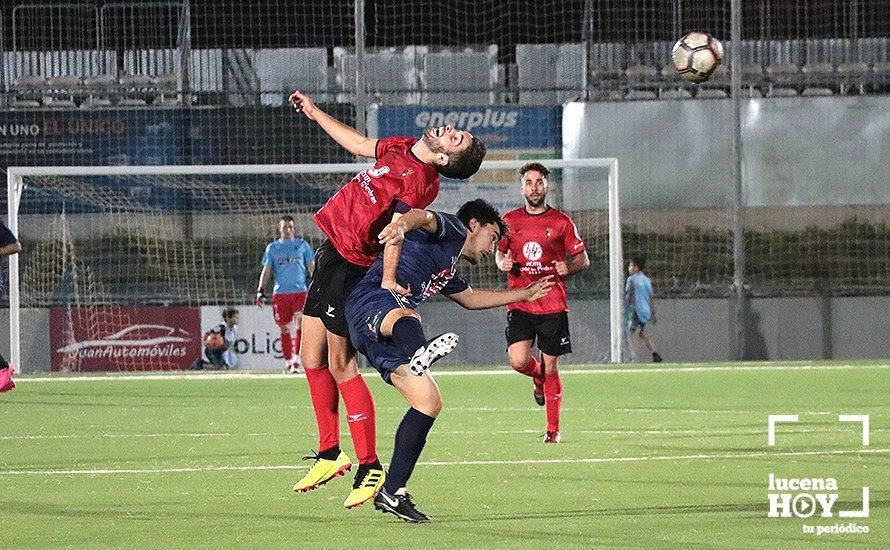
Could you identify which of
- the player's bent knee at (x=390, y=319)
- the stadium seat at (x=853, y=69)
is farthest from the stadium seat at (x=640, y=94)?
the player's bent knee at (x=390, y=319)

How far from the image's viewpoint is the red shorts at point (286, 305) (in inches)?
808

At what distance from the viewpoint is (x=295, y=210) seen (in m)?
23.5

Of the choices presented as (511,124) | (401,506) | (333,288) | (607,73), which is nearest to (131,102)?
(511,124)

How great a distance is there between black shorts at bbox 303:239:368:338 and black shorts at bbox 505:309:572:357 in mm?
3985

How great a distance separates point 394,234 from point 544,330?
16.5 feet

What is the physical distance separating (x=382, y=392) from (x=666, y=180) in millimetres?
9757

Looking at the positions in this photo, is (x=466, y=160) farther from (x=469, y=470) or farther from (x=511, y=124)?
(x=511, y=124)

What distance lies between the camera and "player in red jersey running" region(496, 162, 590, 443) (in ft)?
39.5

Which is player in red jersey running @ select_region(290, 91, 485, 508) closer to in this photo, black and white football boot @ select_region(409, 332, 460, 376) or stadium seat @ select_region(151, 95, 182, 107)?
black and white football boot @ select_region(409, 332, 460, 376)

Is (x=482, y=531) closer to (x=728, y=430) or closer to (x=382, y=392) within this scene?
(x=728, y=430)

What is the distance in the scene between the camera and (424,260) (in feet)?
25.8

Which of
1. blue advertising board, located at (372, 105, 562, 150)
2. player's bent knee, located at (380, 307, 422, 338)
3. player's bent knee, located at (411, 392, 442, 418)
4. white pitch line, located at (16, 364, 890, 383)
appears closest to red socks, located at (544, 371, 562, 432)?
player's bent knee, located at (380, 307, 422, 338)

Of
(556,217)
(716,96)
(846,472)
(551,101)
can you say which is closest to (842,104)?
(716,96)

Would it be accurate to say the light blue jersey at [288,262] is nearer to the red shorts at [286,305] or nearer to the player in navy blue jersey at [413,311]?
the red shorts at [286,305]
